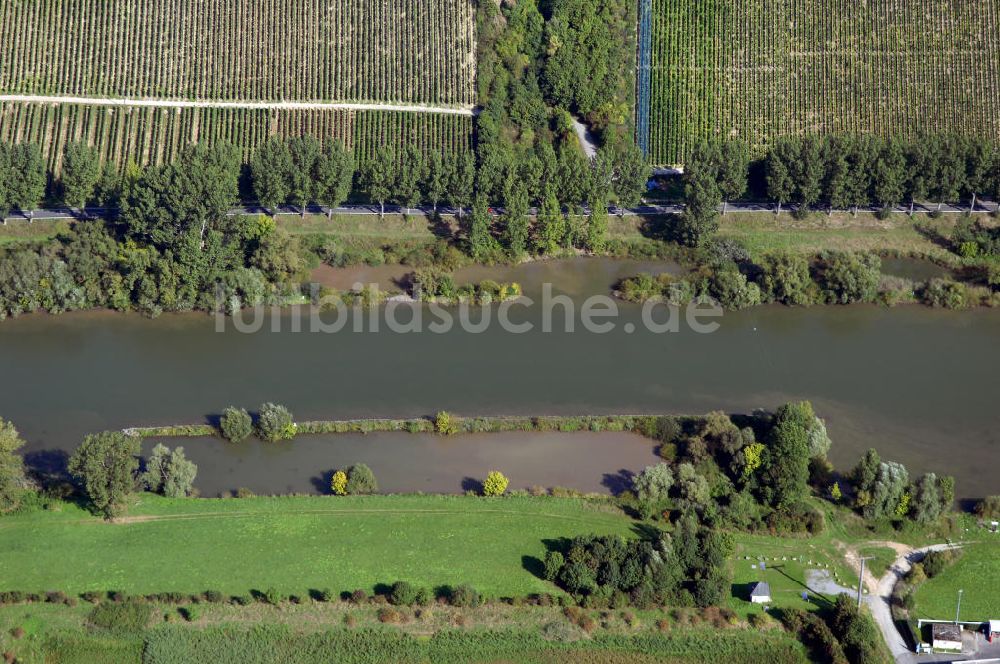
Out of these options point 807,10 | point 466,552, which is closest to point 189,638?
point 466,552

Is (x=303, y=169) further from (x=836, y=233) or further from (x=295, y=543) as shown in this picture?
(x=836, y=233)

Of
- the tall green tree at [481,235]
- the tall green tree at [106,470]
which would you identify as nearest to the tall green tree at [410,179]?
the tall green tree at [481,235]

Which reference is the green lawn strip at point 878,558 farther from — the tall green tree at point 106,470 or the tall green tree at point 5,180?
the tall green tree at point 5,180

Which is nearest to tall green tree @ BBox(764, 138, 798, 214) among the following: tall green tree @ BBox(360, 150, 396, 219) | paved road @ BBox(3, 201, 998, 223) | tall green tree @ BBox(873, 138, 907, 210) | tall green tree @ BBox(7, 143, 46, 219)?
paved road @ BBox(3, 201, 998, 223)

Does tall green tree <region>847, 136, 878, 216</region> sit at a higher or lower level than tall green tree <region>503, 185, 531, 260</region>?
higher

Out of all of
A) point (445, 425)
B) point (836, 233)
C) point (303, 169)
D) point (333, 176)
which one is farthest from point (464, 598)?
point (836, 233)

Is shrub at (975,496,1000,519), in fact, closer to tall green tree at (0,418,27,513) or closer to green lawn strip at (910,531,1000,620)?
green lawn strip at (910,531,1000,620)
